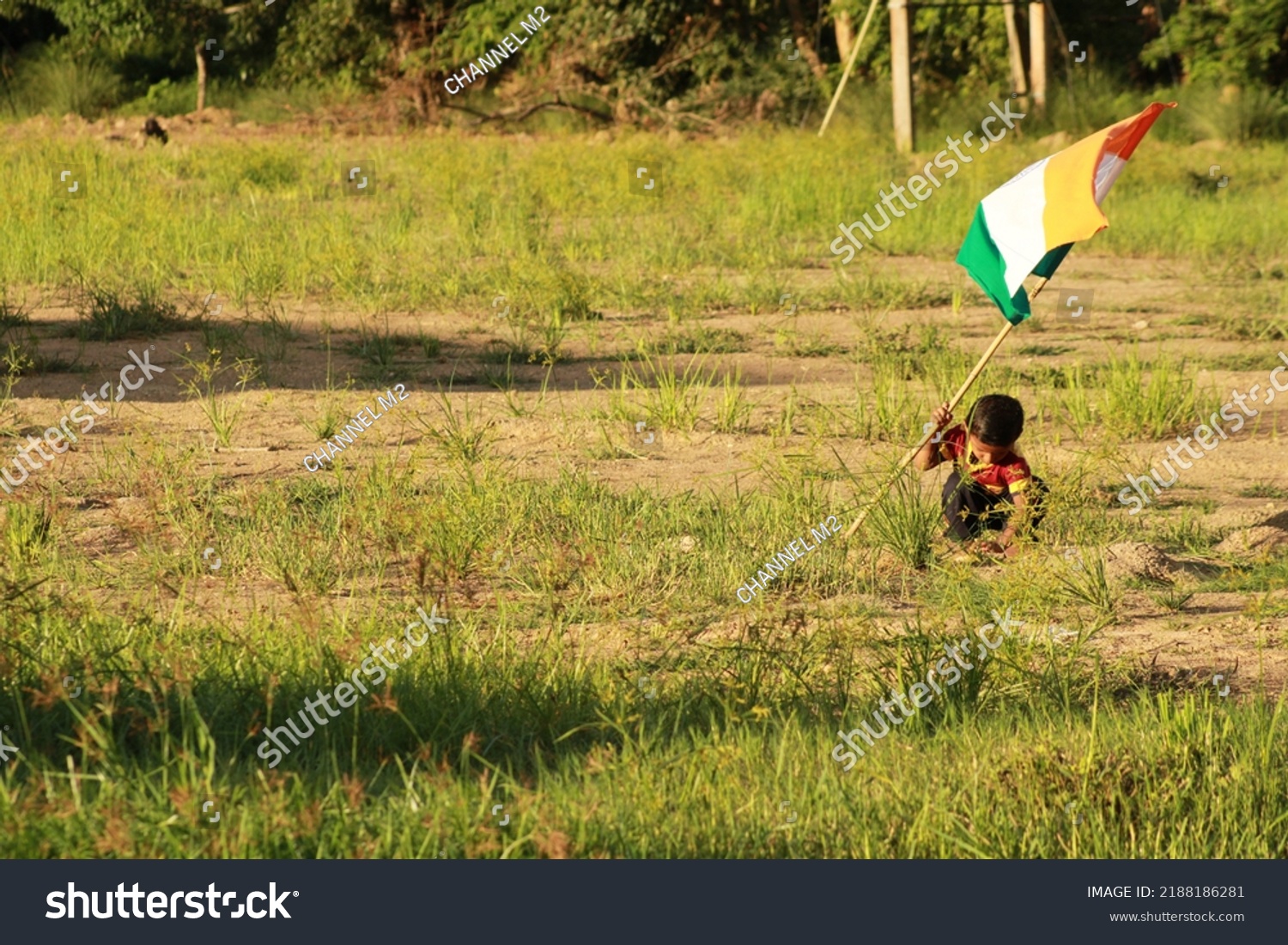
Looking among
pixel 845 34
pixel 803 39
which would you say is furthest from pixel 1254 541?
pixel 803 39

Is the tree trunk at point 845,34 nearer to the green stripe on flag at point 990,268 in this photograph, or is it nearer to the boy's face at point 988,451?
the boy's face at point 988,451

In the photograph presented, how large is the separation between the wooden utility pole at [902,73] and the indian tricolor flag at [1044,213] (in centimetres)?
1158

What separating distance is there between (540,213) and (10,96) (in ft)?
46.0

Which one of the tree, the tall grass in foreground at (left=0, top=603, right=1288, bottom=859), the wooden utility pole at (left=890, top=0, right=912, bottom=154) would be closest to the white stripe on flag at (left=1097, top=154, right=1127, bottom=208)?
the tall grass in foreground at (left=0, top=603, right=1288, bottom=859)

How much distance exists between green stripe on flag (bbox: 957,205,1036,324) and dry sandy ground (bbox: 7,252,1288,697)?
816 mm

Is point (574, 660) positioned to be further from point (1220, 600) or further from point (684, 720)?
point (1220, 600)

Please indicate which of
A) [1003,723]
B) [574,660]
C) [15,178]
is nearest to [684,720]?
[574,660]

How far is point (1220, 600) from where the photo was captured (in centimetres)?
489

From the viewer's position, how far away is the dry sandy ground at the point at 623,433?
461 cm

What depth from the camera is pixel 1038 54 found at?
19844mm

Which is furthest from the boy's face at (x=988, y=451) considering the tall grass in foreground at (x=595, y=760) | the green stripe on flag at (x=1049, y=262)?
the tall grass in foreground at (x=595, y=760)

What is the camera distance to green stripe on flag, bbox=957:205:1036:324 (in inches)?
198

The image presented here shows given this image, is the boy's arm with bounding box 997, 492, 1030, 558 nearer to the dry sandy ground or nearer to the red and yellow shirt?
the red and yellow shirt

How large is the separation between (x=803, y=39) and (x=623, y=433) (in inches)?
697
